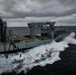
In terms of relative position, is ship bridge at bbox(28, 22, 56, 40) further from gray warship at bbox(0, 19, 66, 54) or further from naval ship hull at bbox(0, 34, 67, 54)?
naval ship hull at bbox(0, 34, 67, 54)

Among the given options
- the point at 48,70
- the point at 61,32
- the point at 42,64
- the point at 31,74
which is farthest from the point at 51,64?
the point at 61,32

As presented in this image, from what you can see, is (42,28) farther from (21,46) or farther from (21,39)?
(21,46)

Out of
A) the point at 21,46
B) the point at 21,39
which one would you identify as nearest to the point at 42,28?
the point at 21,39

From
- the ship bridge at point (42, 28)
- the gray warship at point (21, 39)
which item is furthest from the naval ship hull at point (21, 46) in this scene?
the ship bridge at point (42, 28)

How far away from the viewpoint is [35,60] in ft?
175

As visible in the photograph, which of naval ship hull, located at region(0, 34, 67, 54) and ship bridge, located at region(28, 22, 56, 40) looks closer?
naval ship hull, located at region(0, 34, 67, 54)

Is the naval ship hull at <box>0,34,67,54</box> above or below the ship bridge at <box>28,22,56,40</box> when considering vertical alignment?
below

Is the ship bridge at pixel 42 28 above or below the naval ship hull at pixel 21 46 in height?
above

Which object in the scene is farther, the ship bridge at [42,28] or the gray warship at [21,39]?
the ship bridge at [42,28]

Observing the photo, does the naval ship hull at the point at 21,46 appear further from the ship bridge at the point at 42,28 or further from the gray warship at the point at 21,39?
the ship bridge at the point at 42,28

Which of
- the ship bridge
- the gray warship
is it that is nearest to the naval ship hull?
the gray warship

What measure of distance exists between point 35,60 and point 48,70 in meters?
10.7

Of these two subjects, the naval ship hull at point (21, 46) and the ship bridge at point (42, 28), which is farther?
the ship bridge at point (42, 28)

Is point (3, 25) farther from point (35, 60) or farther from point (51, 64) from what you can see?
point (51, 64)
